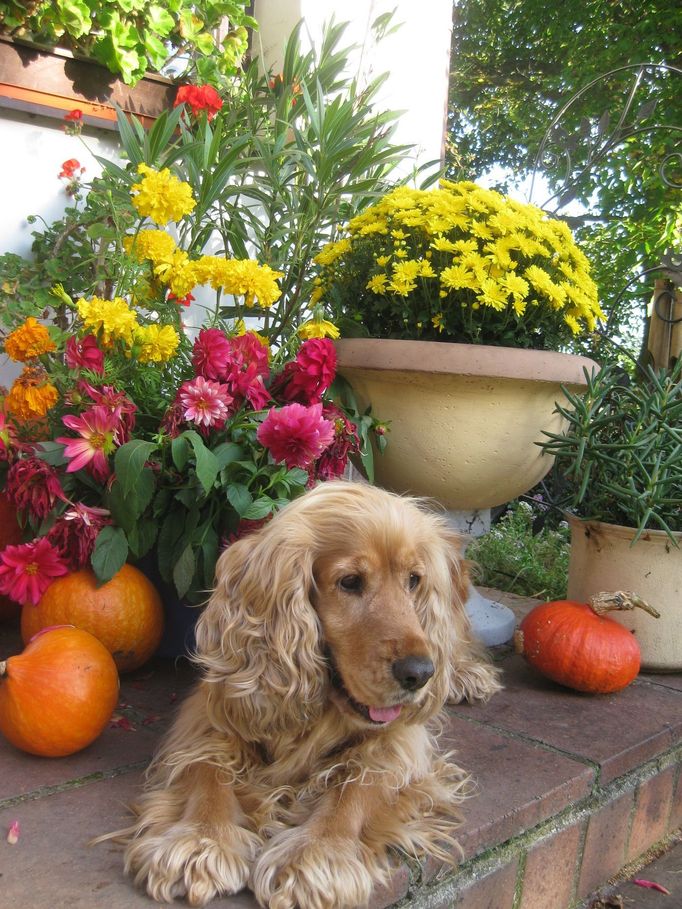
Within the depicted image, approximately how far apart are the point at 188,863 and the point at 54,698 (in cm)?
62

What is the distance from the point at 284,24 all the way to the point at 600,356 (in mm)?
2415

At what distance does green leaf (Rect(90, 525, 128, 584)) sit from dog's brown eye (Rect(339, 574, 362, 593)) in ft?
2.89

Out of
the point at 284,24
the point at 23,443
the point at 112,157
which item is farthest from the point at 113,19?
the point at 23,443

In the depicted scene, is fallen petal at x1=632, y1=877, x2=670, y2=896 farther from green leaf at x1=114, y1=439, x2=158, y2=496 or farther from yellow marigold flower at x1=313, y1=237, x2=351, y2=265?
yellow marigold flower at x1=313, y1=237, x2=351, y2=265

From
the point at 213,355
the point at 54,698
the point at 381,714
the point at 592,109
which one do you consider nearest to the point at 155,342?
the point at 213,355

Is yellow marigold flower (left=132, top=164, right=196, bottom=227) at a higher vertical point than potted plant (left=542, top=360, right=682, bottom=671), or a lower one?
higher

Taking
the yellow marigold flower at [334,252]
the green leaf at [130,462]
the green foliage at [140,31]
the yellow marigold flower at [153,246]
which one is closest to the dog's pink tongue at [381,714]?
the green leaf at [130,462]

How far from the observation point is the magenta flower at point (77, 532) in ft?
7.87

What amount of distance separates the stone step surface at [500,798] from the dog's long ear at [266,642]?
1.13ft

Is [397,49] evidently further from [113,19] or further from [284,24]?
[113,19]

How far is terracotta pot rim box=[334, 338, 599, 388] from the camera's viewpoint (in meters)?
2.67

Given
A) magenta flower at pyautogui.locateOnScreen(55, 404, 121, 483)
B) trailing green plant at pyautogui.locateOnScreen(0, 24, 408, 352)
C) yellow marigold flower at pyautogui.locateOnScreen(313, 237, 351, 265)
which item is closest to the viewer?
magenta flower at pyautogui.locateOnScreen(55, 404, 121, 483)

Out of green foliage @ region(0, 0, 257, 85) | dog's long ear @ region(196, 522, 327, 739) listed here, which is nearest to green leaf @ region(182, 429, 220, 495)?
dog's long ear @ region(196, 522, 327, 739)

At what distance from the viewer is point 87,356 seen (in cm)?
248
